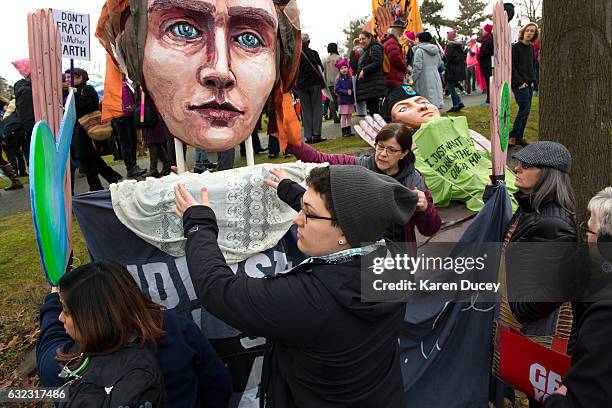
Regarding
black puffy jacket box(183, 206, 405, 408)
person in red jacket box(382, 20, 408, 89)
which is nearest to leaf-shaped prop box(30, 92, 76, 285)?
black puffy jacket box(183, 206, 405, 408)

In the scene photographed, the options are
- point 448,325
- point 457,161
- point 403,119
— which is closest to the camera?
point 448,325

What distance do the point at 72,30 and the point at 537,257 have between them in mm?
2355

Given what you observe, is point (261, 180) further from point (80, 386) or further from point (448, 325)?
point (448, 325)

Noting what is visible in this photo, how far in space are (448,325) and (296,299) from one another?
1.49 metres

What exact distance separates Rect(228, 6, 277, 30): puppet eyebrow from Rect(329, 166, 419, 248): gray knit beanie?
90 cm

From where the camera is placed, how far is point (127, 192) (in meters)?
1.89

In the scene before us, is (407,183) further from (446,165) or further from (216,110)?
(446,165)

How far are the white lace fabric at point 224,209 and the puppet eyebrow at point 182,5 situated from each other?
616 millimetres

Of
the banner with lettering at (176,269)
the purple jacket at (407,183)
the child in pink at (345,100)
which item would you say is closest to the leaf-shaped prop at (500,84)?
the purple jacket at (407,183)

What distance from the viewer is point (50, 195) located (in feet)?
5.20

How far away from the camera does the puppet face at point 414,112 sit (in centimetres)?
607

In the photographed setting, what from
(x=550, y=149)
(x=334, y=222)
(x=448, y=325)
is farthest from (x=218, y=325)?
(x=550, y=149)

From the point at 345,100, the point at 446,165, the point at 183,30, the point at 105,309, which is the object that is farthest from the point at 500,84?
the point at 345,100

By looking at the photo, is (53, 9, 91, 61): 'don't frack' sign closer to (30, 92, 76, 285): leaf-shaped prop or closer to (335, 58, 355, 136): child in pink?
(30, 92, 76, 285): leaf-shaped prop
